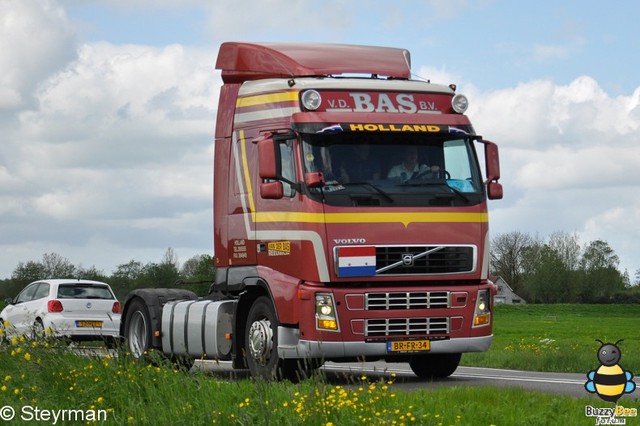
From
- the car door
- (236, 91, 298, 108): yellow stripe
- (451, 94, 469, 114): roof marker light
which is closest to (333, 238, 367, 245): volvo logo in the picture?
(236, 91, 298, 108): yellow stripe

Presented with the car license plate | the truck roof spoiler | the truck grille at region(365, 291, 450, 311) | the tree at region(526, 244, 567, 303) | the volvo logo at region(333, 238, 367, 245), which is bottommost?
the truck grille at region(365, 291, 450, 311)

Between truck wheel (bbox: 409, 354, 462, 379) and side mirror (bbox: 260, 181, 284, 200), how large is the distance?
10.7 feet

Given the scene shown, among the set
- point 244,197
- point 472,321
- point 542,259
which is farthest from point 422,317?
point 542,259

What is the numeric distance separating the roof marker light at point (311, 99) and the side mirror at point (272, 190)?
1.07 metres

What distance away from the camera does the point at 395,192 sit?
1460cm

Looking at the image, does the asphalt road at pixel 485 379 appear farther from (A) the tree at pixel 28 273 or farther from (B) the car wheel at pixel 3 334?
(A) the tree at pixel 28 273

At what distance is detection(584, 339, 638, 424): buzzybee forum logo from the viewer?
28.9 feet

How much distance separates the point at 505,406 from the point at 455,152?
5054 millimetres

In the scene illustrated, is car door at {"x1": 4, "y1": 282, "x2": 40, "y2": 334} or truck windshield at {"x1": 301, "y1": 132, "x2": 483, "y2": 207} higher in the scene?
truck windshield at {"x1": 301, "y1": 132, "x2": 483, "y2": 207}

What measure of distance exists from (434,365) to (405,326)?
7.33 ft

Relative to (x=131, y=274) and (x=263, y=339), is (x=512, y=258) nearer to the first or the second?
(x=131, y=274)

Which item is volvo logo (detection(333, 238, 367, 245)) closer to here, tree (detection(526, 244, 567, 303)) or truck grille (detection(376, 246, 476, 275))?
truck grille (detection(376, 246, 476, 275))

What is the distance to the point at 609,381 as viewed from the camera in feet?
31.1

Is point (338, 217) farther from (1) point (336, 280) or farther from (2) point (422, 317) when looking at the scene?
(2) point (422, 317)
